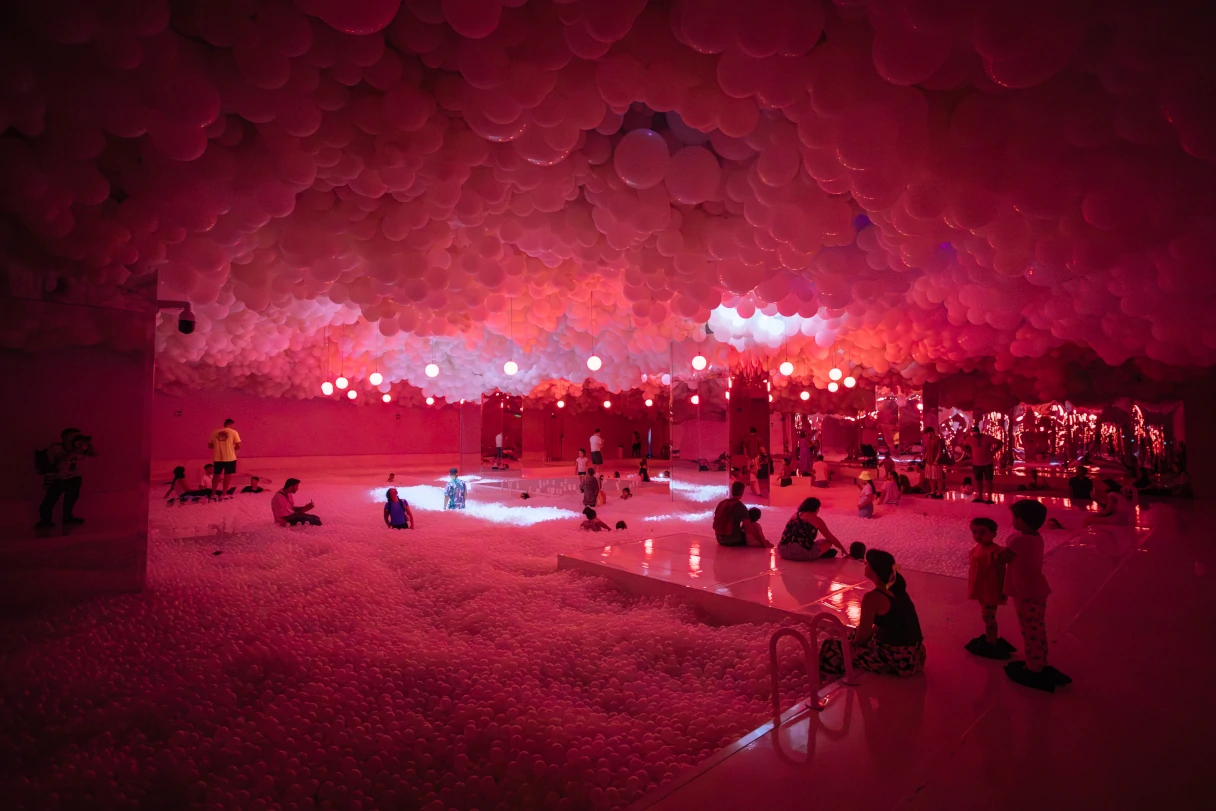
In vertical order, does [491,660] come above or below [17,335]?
below

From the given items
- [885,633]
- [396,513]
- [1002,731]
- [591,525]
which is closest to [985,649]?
[885,633]

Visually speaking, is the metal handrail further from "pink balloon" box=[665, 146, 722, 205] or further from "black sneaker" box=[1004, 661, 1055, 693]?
"pink balloon" box=[665, 146, 722, 205]

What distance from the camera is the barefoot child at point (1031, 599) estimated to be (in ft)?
10.5

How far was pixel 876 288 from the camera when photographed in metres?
5.70

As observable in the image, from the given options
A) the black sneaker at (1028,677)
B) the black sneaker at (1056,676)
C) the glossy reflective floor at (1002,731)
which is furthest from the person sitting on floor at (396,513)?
the black sneaker at (1056,676)

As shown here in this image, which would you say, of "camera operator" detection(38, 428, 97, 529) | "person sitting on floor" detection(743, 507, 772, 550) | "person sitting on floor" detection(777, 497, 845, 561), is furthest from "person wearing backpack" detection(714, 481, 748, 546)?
"camera operator" detection(38, 428, 97, 529)

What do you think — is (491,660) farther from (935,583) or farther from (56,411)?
(56,411)

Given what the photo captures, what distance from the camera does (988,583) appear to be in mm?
3551

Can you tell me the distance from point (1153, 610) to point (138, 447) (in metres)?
8.37

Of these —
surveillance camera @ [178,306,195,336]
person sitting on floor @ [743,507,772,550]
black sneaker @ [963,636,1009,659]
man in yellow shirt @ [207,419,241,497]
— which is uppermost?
surveillance camera @ [178,306,195,336]

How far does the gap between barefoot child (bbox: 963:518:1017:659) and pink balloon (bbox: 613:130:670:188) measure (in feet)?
9.98

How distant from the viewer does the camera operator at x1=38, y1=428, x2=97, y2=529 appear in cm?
580

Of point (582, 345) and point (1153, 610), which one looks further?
point (582, 345)

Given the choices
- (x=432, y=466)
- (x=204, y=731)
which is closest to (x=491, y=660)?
(x=204, y=731)
